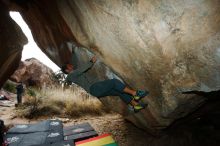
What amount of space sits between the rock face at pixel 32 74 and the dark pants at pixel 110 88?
13.9 m

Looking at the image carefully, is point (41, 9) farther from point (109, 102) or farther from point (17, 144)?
point (17, 144)

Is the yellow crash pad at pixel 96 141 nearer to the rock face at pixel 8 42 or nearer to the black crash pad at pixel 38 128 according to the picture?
the black crash pad at pixel 38 128

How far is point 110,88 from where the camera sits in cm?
502

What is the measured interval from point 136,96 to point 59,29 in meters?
3.14

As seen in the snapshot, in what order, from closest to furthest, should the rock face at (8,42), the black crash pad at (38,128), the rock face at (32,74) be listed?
the black crash pad at (38,128), the rock face at (8,42), the rock face at (32,74)

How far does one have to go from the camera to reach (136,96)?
4793 millimetres

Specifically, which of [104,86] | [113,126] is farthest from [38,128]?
[104,86]

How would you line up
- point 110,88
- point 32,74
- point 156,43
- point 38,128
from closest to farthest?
point 156,43 → point 110,88 → point 38,128 → point 32,74

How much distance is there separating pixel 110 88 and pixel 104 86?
5.9 inches

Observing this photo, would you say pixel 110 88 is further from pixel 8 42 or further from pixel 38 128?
pixel 8 42

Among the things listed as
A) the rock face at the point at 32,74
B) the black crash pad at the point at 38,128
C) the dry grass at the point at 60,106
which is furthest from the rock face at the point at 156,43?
the rock face at the point at 32,74

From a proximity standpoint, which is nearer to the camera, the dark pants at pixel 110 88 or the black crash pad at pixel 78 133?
the dark pants at pixel 110 88

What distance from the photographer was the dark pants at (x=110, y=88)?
16.2 ft

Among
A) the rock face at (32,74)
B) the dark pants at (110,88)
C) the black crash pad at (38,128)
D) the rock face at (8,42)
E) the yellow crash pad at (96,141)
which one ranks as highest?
the rock face at (32,74)
